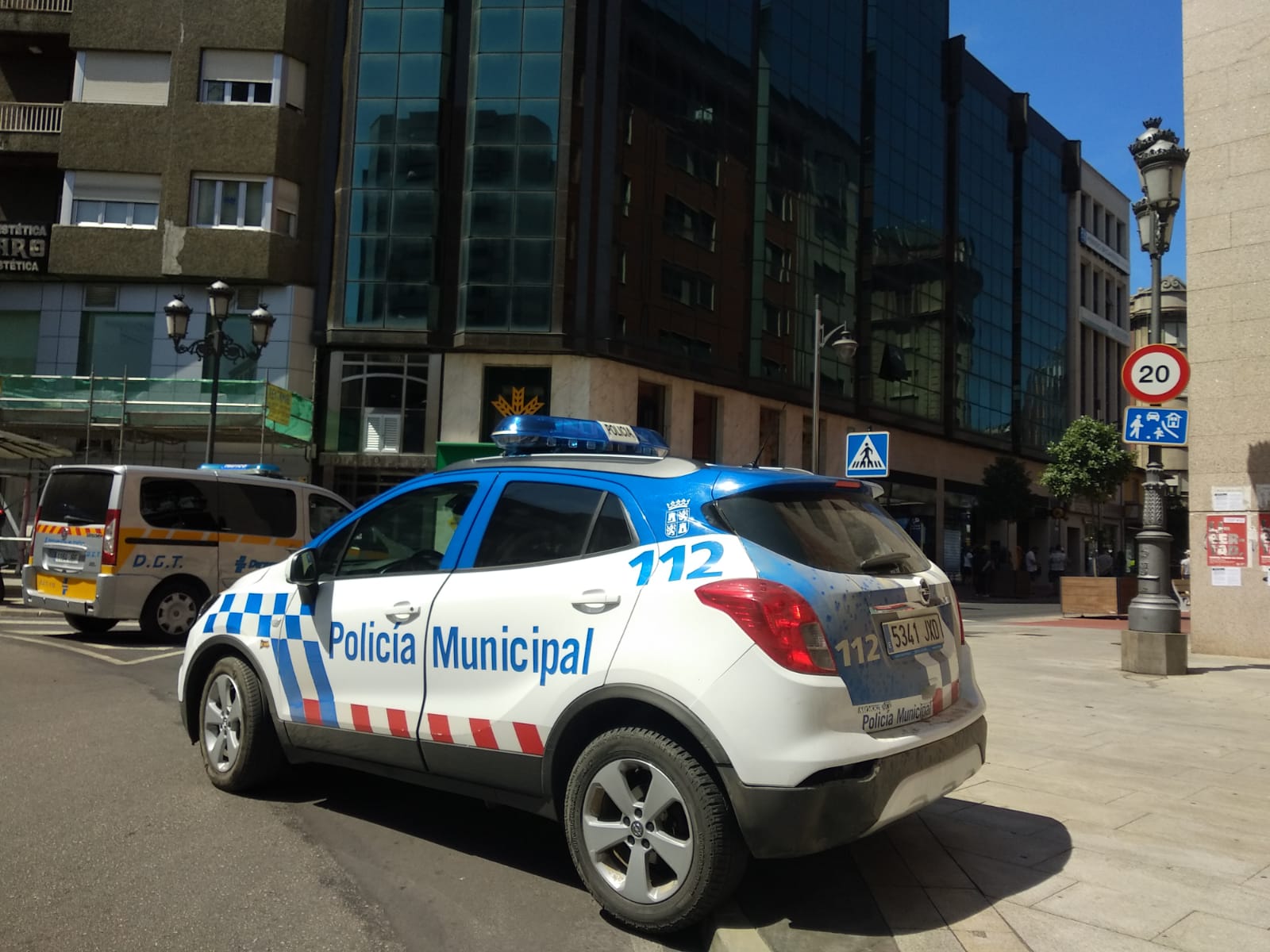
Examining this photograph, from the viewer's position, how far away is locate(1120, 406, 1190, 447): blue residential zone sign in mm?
10188

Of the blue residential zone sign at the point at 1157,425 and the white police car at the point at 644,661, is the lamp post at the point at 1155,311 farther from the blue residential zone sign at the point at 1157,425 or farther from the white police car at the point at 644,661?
the white police car at the point at 644,661

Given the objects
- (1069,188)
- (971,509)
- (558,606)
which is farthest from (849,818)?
(1069,188)

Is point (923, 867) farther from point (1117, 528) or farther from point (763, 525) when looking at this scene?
point (1117, 528)

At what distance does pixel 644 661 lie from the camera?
346 cm

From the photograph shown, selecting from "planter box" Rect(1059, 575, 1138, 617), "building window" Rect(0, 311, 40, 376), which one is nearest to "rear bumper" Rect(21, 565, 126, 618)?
"planter box" Rect(1059, 575, 1138, 617)

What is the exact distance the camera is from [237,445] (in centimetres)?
2570

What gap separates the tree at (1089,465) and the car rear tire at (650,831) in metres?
27.2

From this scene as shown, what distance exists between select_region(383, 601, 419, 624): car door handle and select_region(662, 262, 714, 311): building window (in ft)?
82.8

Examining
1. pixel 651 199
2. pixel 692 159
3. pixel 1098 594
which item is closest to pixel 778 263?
pixel 692 159

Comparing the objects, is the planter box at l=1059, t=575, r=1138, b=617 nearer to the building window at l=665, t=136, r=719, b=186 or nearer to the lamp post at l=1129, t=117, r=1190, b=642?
the lamp post at l=1129, t=117, r=1190, b=642

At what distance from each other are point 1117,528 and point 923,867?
59011mm

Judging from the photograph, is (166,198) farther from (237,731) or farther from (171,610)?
(237,731)

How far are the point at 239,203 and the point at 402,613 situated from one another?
25333mm

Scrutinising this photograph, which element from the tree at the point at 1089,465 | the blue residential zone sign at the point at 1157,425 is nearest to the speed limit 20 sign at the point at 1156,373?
the blue residential zone sign at the point at 1157,425
